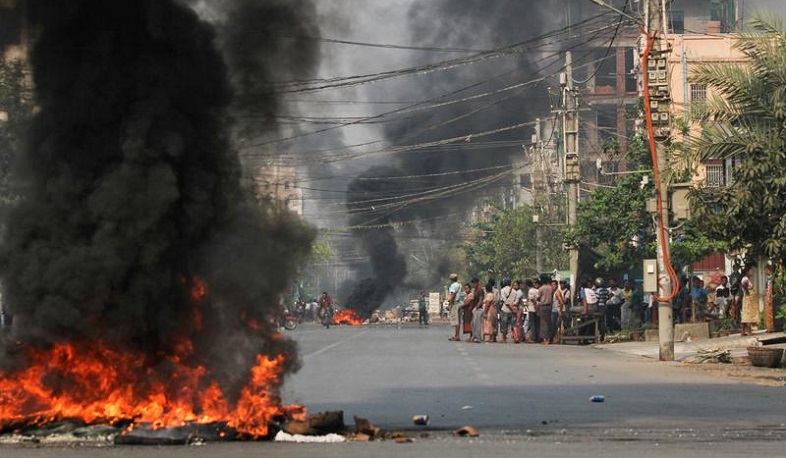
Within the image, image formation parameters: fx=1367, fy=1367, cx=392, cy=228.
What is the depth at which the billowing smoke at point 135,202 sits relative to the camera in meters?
11.9

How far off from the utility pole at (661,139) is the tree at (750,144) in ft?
6.22

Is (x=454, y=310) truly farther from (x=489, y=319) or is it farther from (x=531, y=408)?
(x=531, y=408)

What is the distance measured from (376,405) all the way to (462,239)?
77.9 m

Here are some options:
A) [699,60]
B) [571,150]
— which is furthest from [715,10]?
[571,150]

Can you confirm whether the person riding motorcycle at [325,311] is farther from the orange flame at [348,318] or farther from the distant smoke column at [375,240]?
the orange flame at [348,318]

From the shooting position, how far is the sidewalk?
88.8ft

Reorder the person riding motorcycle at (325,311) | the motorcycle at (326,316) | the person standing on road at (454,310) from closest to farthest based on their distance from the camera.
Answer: the person standing on road at (454,310) < the motorcycle at (326,316) < the person riding motorcycle at (325,311)

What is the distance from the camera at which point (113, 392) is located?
11797mm

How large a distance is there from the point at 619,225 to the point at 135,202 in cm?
2971

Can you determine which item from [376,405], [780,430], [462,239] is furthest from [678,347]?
[462,239]

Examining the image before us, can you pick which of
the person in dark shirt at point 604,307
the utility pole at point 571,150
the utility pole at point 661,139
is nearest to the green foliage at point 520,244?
the utility pole at point 571,150

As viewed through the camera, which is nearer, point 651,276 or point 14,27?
point 14,27

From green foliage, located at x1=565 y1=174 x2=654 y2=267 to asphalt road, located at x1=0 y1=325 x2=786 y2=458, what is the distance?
13655mm

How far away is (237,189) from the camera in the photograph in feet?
42.7
